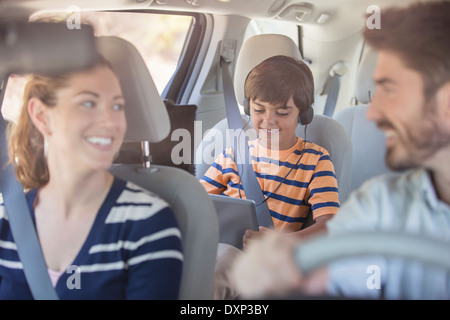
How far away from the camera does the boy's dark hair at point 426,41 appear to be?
0.81 meters

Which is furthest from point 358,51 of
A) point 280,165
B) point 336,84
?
point 280,165

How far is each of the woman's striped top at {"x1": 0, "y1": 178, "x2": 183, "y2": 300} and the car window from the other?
30cm

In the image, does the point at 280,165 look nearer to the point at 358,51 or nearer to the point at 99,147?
the point at 358,51

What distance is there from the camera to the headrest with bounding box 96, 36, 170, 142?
1.03 m

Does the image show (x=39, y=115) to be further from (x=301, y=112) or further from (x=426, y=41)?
(x=426, y=41)

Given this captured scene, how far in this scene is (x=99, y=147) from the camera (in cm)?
101

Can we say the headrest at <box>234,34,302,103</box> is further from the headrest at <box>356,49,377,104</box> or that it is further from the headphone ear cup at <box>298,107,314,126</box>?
the headrest at <box>356,49,377,104</box>

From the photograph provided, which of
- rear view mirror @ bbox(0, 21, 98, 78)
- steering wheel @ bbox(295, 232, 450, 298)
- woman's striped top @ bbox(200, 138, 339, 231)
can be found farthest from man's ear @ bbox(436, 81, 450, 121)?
rear view mirror @ bbox(0, 21, 98, 78)

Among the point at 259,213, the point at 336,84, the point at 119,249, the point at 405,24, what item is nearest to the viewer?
the point at 405,24
